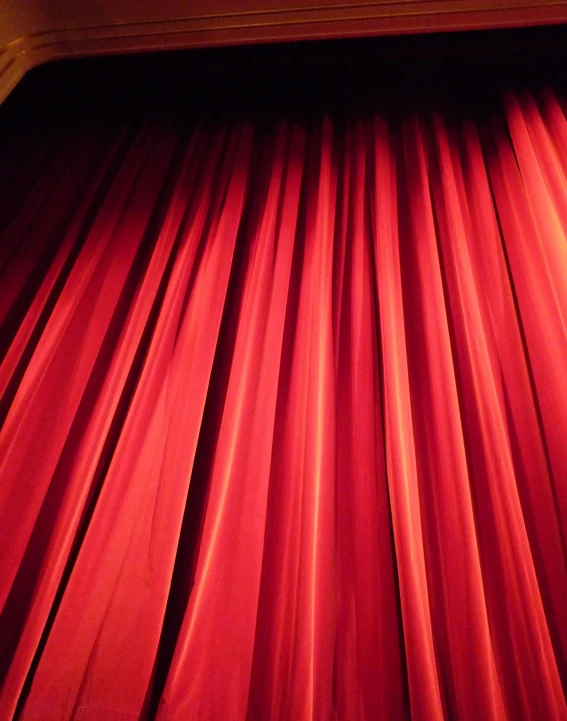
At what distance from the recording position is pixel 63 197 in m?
1.83

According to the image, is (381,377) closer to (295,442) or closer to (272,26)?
(295,442)

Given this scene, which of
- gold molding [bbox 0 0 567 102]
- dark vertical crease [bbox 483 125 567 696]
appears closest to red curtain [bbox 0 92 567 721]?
dark vertical crease [bbox 483 125 567 696]

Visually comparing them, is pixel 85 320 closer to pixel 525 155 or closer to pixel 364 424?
pixel 364 424

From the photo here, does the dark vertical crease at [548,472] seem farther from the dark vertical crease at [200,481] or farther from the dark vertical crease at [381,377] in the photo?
the dark vertical crease at [200,481]

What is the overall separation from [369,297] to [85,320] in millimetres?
834

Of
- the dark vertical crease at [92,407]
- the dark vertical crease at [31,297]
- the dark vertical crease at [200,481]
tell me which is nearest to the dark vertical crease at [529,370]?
the dark vertical crease at [200,481]

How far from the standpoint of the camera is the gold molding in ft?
5.98

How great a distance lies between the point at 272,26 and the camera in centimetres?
194

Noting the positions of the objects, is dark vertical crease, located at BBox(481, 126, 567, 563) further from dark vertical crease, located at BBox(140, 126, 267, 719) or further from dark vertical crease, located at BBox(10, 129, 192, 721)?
dark vertical crease, located at BBox(10, 129, 192, 721)

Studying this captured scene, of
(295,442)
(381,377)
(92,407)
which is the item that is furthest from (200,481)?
(381,377)

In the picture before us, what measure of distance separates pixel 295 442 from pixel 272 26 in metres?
1.80

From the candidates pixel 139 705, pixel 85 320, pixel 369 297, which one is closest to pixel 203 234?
pixel 85 320

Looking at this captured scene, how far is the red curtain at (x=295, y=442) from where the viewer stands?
0.80m

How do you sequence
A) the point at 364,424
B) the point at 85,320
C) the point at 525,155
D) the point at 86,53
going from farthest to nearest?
the point at 86,53 → the point at 525,155 → the point at 85,320 → the point at 364,424
